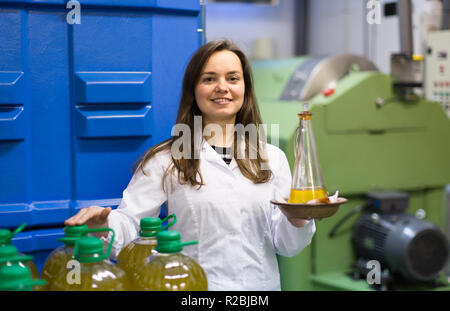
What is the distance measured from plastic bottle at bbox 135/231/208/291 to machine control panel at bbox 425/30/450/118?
145 inches

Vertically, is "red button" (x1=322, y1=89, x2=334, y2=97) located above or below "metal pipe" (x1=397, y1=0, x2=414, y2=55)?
below

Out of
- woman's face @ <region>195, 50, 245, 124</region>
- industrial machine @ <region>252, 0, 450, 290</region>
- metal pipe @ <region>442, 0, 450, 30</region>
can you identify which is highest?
metal pipe @ <region>442, 0, 450, 30</region>

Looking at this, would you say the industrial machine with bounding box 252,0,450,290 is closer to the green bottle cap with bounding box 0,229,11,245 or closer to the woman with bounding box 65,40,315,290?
the woman with bounding box 65,40,315,290

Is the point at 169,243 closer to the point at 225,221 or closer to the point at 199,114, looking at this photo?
the point at 225,221

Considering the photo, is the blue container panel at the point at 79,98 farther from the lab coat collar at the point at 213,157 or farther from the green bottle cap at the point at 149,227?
the green bottle cap at the point at 149,227

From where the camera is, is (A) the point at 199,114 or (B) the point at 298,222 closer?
(B) the point at 298,222

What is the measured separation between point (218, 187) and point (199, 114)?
0.25 meters

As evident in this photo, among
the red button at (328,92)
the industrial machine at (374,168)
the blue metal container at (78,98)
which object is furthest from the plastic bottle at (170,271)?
the red button at (328,92)

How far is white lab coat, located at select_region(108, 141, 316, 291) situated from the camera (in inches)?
64.5

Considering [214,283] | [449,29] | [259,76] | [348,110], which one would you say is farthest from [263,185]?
[449,29]

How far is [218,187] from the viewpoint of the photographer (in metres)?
1.67

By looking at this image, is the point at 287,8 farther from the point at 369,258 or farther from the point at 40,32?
the point at 40,32

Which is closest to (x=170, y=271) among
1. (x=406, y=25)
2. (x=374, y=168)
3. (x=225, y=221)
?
(x=225, y=221)

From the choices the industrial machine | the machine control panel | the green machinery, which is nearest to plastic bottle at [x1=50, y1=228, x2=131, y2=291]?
the green machinery
